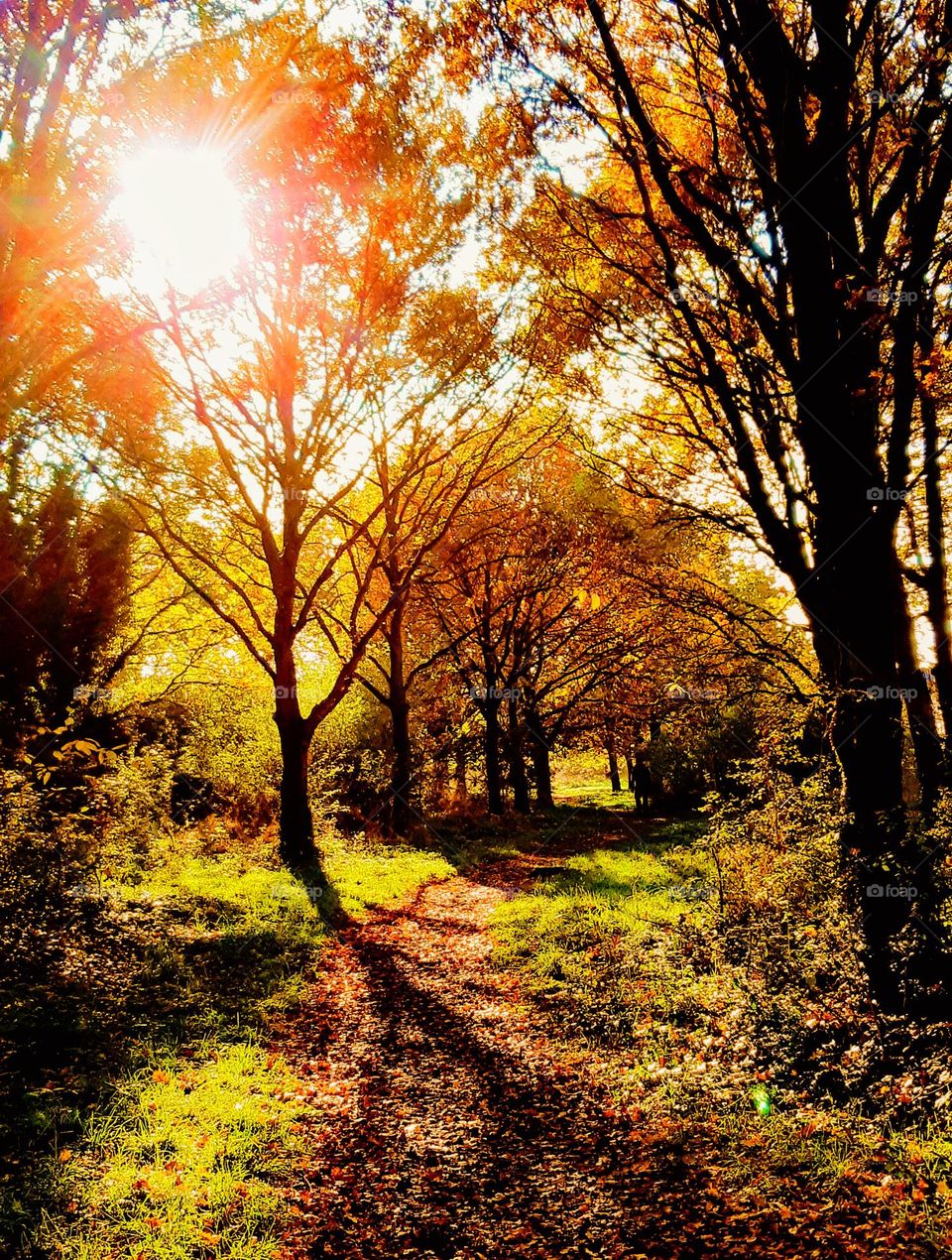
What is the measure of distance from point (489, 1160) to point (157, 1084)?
2.71 m

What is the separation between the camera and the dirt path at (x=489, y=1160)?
3.89 meters

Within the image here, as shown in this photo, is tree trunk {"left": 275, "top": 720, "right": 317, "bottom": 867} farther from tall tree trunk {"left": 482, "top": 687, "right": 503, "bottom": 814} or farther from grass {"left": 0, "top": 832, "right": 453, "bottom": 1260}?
tall tree trunk {"left": 482, "top": 687, "right": 503, "bottom": 814}

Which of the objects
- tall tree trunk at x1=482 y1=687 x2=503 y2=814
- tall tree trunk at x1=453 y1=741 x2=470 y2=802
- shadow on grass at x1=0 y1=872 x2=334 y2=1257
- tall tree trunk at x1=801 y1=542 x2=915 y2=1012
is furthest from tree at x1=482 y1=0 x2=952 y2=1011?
tall tree trunk at x1=453 y1=741 x2=470 y2=802

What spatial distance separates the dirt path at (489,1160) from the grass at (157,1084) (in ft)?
1.24

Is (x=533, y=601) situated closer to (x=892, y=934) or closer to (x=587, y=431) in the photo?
(x=587, y=431)

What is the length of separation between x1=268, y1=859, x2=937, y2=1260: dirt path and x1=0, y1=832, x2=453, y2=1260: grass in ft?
1.24

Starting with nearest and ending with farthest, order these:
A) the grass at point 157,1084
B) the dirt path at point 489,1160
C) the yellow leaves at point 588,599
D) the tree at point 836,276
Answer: the dirt path at point 489,1160 → the grass at point 157,1084 → the tree at point 836,276 → the yellow leaves at point 588,599

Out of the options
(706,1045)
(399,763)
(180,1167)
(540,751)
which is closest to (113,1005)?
(180,1167)

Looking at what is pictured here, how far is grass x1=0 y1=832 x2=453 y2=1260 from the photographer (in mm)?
4016

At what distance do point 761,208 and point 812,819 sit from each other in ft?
19.0

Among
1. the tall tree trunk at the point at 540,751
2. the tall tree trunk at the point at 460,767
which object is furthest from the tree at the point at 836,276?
the tall tree trunk at the point at 460,767

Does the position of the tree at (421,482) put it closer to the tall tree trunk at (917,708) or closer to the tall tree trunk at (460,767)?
the tall tree trunk at (460,767)

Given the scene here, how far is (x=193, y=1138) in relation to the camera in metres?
4.84

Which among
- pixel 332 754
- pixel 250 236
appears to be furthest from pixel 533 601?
pixel 250 236
